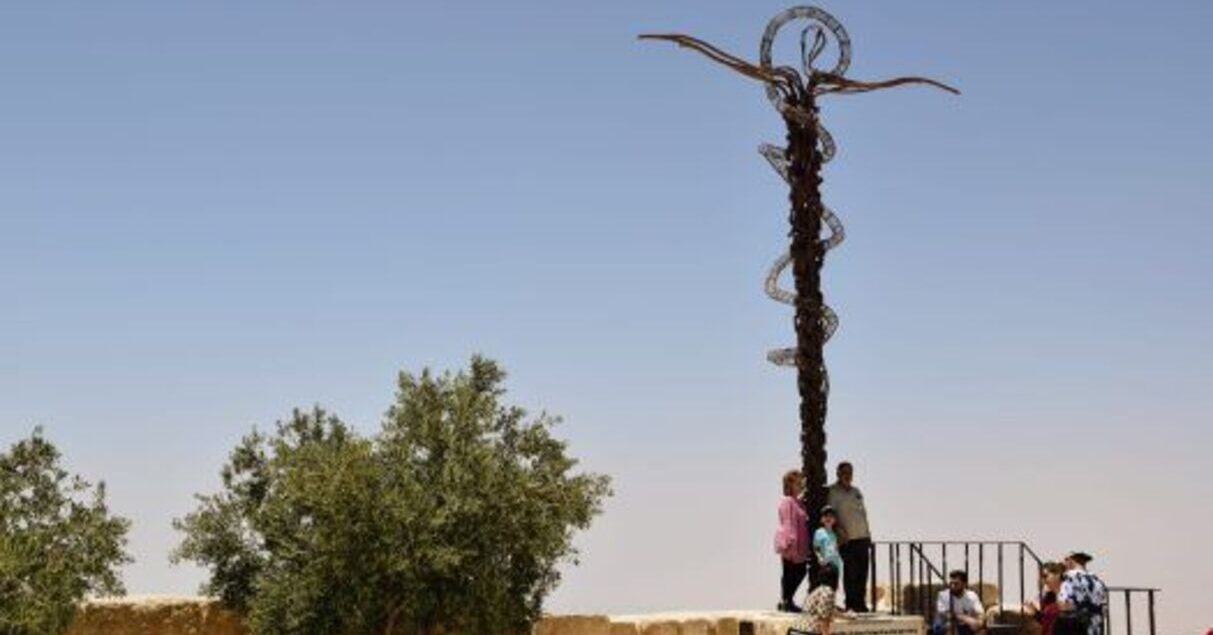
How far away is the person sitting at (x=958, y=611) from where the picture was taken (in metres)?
21.4

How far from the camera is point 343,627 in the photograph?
26125 mm

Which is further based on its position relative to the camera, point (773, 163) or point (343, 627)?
point (343, 627)

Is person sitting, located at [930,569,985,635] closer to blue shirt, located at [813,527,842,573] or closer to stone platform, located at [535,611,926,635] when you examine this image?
stone platform, located at [535,611,926,635]

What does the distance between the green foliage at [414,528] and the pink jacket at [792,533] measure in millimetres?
4690

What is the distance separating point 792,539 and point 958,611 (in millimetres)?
2215

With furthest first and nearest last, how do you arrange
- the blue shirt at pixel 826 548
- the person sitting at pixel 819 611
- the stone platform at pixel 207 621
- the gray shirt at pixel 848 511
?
1. the stone platform at pixel 207 621
2. the gray shirt at pixel 848 511
3. the blue shirt at pixel 826 548
4. the person sitting at pixel 819 611

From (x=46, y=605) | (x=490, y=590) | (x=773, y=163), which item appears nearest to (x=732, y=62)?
(x=773, y=163)

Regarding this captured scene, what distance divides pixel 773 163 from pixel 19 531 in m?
11.7

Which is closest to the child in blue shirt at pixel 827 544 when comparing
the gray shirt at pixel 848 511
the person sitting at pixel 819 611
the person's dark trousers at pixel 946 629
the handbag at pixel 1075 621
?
the gray shirt at pixel 848 511

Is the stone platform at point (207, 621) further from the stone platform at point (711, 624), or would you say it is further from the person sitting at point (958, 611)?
the person sitting at point (958, 611)

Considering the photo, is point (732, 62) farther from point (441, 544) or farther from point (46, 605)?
point (46, 605)

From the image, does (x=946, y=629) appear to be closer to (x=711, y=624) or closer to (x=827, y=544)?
(x=827, y=544)

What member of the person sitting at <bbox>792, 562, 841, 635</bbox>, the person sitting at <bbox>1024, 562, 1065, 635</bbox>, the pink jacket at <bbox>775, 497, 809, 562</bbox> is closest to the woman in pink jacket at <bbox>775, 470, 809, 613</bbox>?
the pink jacket at <bbox>775, 497, 809, 562</bbox>

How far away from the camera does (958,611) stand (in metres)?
21.6
